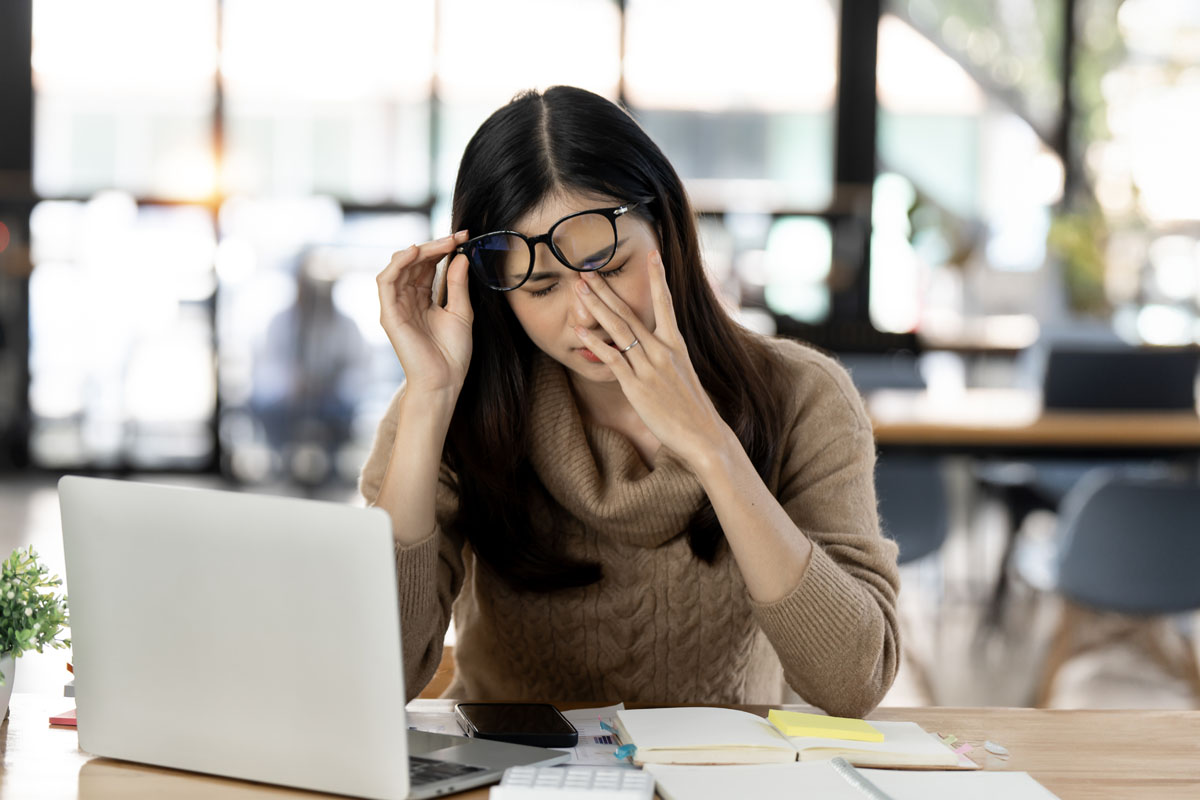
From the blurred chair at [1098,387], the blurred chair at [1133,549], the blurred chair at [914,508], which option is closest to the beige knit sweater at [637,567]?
the blurred chair at [1133,549]

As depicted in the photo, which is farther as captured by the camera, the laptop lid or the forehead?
the forehead

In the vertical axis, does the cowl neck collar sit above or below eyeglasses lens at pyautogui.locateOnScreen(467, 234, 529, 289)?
below

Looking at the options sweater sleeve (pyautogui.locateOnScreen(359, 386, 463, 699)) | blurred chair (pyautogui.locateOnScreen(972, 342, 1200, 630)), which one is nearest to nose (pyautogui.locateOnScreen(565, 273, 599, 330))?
sweater sleeve (pyautogui.locateOnScreen(359, 386, 463, 699))

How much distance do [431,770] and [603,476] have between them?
1.81ft

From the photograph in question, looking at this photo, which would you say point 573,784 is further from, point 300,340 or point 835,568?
point 300,340

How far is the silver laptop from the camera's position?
0.89 meters

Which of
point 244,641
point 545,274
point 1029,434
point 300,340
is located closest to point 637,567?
point 545,274

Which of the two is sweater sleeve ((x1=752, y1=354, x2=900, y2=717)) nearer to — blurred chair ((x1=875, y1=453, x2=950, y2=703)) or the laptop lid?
the laptop lid

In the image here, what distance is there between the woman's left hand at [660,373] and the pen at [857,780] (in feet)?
1.06

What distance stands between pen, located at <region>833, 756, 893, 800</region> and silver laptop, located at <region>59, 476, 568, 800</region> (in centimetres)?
24

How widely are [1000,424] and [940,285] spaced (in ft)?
10.8

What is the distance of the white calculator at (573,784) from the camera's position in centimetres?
92

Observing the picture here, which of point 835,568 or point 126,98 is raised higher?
point 126,98

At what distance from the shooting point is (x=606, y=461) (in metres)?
1.49
